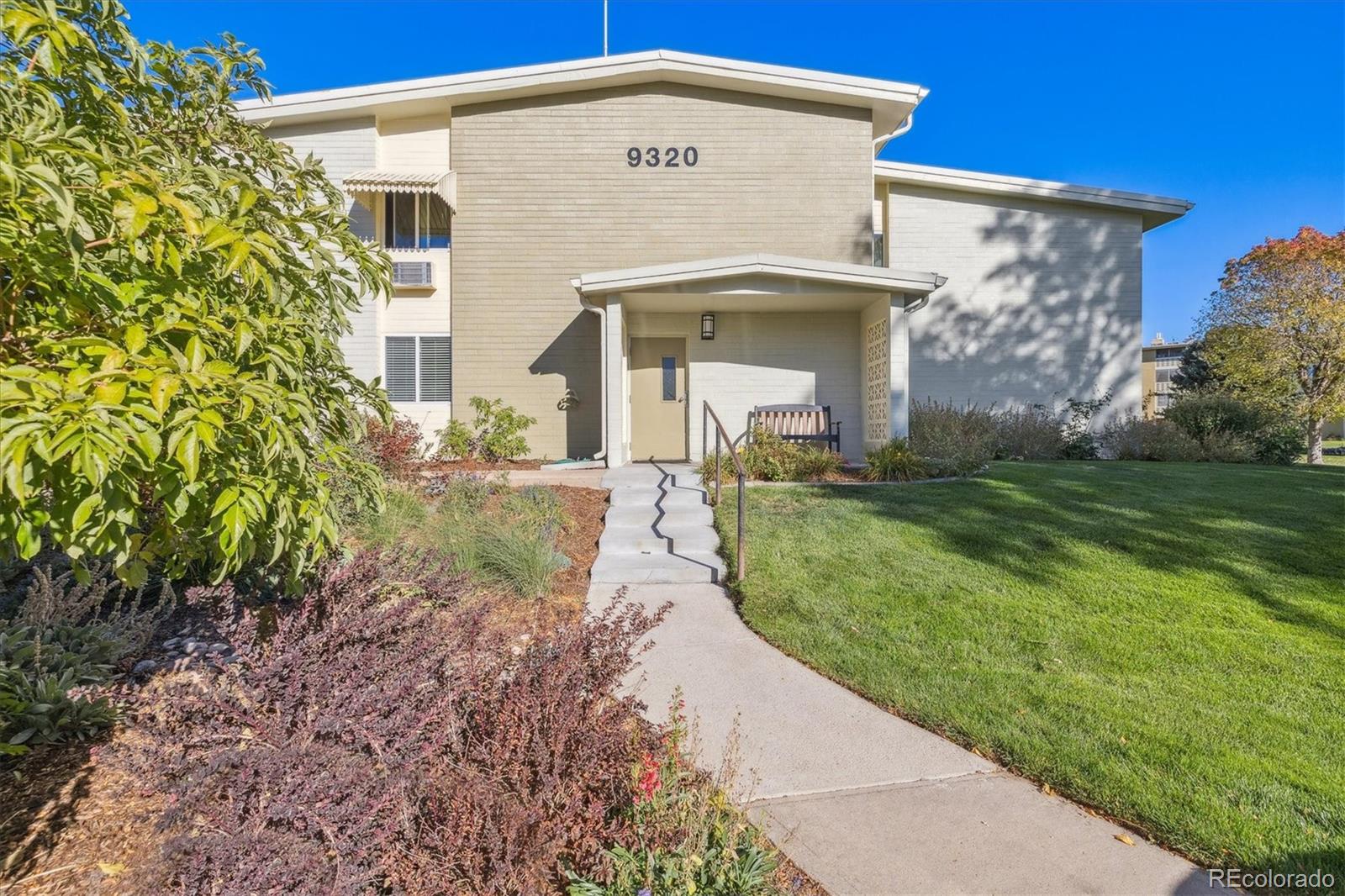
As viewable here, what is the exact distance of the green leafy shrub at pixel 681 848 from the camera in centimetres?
194

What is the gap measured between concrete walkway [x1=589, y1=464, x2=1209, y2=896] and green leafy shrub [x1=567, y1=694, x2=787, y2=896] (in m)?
0.27

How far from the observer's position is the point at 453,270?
1136 centimetres

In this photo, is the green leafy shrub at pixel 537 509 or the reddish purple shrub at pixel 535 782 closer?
the reddish purple shrub at pixel 535 782

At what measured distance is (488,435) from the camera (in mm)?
10945

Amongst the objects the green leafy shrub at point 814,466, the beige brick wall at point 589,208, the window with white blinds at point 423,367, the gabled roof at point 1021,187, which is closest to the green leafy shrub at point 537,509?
the green leafy shrub at point 814,466

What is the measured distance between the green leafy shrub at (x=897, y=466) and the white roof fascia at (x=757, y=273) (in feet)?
7.90

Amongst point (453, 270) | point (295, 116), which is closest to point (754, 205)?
point (453, 270)

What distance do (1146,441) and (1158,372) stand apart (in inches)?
2048

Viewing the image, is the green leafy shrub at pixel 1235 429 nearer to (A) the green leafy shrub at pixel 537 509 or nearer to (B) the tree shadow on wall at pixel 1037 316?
Result: (B) the tree shadow on wall at pixel 1037 316

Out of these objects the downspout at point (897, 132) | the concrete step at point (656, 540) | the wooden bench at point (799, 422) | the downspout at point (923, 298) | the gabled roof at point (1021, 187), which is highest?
the downspout at point (897, 132)

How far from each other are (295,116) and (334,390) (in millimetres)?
11498

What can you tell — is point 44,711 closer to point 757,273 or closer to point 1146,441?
point 757,273

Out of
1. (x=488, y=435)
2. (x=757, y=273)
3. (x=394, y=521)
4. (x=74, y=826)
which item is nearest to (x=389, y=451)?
(x=394, y=521)

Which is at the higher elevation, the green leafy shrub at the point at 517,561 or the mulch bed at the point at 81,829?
the green leafy shrub at the point at 517,561
